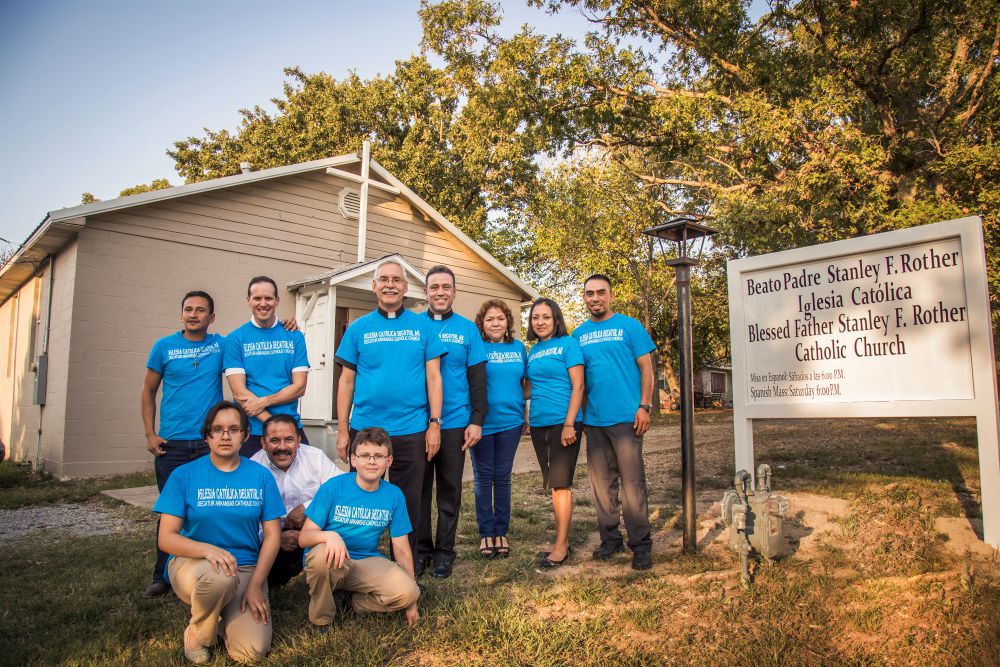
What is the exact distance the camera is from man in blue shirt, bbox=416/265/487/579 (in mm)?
4281

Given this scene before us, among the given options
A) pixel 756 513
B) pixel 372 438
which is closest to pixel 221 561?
pixel 372 438

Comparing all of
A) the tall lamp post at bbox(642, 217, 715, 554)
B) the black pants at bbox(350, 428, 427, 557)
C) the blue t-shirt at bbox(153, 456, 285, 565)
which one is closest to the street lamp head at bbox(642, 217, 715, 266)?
the tall lamp post at bbox(642, 217, 715, 554)

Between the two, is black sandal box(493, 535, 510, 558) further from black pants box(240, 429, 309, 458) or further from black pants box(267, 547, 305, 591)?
black pants box(240, 429, 309, 458)

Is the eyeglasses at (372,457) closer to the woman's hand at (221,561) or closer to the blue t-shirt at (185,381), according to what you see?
the woman's hand at (221,561)

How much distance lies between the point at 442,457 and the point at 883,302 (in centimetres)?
338

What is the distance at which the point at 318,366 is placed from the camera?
34.6 ft

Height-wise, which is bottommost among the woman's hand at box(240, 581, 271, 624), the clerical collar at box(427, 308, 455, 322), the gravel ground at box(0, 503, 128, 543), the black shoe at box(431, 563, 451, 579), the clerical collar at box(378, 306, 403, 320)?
the gravel ground at box(0, 503, 128, 543)

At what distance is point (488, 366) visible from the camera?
4.74 meters

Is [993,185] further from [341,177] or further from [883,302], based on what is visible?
[341,177]

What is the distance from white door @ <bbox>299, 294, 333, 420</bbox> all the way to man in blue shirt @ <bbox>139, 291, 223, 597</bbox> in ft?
20.0

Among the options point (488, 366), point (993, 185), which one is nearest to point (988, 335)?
point (488, 366)

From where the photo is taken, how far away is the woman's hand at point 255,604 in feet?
10.00

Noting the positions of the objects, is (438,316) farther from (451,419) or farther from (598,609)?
(598,609)

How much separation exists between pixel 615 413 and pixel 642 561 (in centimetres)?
98
